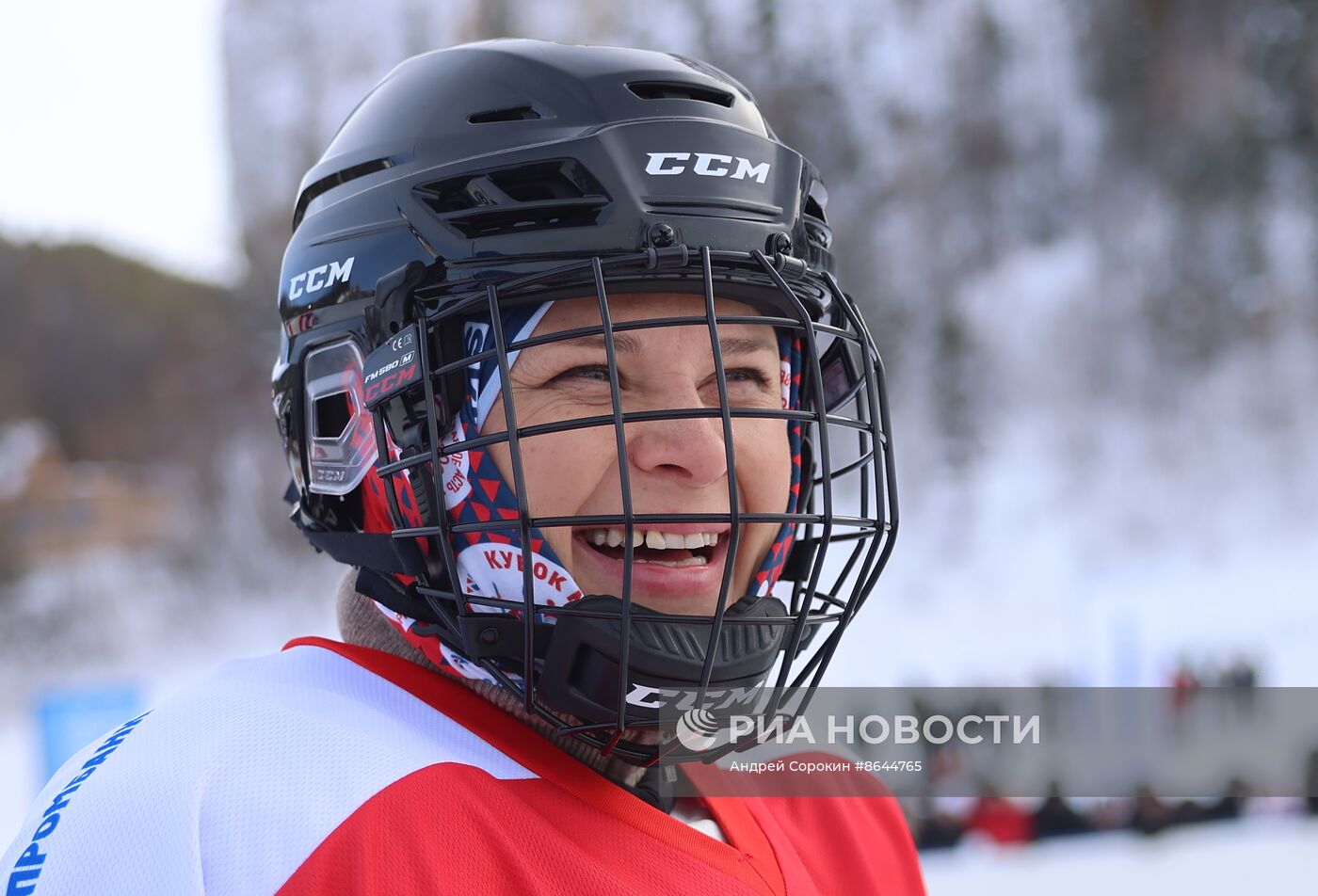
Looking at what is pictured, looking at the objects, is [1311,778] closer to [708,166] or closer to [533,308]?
[708,166]

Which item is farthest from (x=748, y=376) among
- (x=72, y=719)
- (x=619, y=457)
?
(x=72, y=719)

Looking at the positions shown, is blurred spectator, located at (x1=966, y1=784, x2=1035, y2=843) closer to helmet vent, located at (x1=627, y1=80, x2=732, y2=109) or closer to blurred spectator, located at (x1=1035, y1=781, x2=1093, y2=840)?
blurred spectator, located at (x1=1035, y1=781, x2=1093, y2=840)

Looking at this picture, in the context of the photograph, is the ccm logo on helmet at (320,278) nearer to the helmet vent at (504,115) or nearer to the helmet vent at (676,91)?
the helmet vent at (504,115)

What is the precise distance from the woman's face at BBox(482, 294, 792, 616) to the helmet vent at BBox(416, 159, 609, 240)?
0.10 m

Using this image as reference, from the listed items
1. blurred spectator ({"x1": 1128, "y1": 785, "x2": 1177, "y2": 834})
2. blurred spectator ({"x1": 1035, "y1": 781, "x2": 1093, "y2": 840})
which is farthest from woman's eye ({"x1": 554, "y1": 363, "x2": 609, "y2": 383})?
blurred spectator ({"x1": 1128, "y1": 785, "x2": 1177, "y2": 834})

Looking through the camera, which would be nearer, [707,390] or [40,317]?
[707,390]

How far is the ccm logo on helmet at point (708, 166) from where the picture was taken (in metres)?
1.24

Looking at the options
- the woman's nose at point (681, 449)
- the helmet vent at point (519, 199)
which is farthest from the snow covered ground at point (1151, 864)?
the helmet vent at point (519, 199)

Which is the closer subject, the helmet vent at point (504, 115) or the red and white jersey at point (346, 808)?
the red and white jersey at point (346, 808)

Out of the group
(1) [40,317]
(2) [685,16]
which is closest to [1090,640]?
(2) [685,16]

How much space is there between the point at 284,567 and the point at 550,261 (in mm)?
14586

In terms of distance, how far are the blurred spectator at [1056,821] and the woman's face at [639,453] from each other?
4.07 meters

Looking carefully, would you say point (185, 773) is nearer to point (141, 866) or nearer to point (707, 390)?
point (141, 866)

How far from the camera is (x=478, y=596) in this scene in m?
1.13
